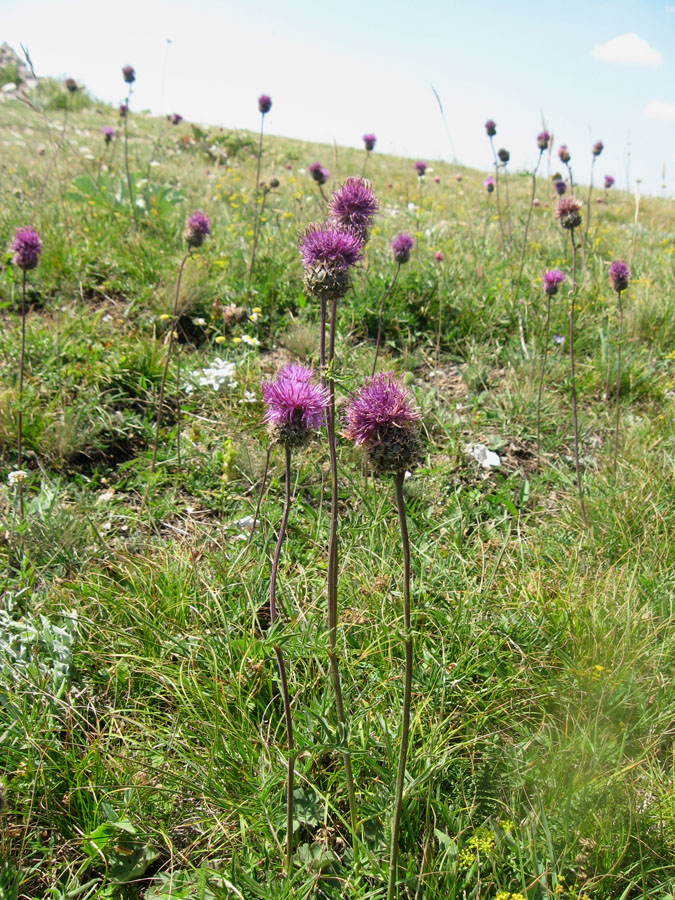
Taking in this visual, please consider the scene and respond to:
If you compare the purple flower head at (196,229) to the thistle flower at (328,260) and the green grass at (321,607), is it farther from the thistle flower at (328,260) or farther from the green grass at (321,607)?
the thistle flower at (328,260)

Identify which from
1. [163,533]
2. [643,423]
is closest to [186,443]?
[163,533]

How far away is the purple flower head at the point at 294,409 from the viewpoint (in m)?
1.57

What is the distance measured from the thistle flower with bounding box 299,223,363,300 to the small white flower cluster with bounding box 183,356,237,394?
2.02m

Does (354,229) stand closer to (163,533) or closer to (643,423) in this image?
(163,533)

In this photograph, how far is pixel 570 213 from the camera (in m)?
3.25

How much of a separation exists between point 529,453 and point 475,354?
0.98 meters

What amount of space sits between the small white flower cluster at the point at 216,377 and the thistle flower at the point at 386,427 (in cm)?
237

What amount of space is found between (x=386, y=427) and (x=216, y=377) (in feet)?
8.22

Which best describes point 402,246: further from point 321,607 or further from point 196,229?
point 321,607

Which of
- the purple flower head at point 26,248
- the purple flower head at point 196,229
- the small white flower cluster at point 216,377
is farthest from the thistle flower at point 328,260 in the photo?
the small white flower cluster at point 216,377

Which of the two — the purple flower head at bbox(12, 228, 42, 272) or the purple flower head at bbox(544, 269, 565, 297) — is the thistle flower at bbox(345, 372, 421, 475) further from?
the purple flower head at bbox(544, 269, 565, 297)

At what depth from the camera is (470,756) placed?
1.84 metres

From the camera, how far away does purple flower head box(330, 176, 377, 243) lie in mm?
2051

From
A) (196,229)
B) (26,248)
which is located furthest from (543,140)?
(26,248)
